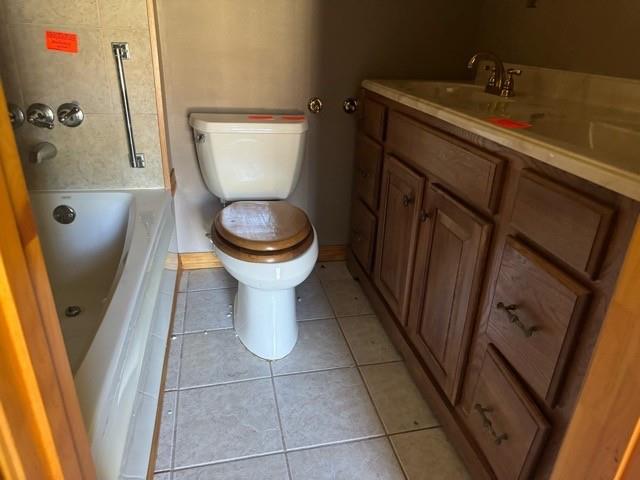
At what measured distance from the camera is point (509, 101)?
1512mm

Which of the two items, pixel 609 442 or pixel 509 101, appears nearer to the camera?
pixel 609 442

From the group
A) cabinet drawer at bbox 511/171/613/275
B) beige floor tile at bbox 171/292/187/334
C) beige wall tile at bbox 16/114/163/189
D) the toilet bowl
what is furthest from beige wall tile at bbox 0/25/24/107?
cabinet drawer at bbox 511/171/613/275

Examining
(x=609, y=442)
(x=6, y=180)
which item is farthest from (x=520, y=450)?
(x=6, y=180)

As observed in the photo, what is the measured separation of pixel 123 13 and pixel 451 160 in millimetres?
1193

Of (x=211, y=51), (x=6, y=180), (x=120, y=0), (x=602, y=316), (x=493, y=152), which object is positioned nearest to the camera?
(x=6, y=180)

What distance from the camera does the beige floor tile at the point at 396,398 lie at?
137cm

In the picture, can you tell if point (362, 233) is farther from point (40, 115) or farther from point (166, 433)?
point (40, 115)

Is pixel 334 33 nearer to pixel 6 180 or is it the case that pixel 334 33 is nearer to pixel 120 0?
pixel 120 0

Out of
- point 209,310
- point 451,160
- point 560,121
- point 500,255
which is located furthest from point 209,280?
point 560,121

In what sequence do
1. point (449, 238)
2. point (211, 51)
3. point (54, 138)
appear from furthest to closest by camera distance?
point (211, 51) < point (54, 138) < point (449, 238)

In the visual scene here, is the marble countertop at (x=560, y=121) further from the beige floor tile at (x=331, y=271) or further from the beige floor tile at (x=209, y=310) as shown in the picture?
the beige floor tile at (x=209, y=310)

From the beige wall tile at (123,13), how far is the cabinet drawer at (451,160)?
A: 0.92 metres

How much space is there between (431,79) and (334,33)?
1.58 ft

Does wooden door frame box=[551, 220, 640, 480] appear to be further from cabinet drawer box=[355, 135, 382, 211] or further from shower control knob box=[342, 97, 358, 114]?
shower control knob box=[342, 97, 358, 114]
